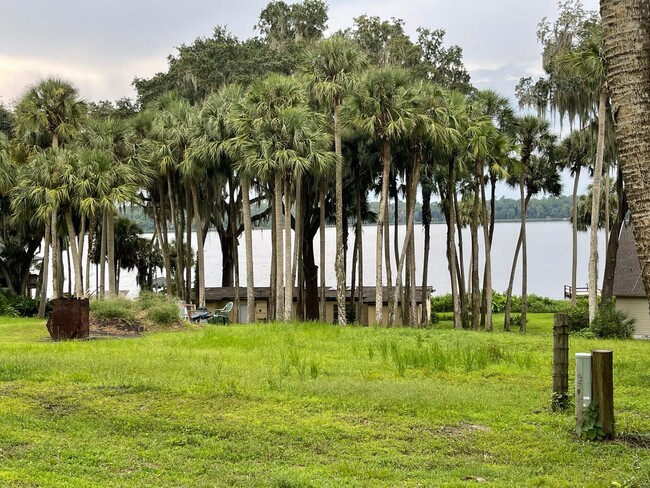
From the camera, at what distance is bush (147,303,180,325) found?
87.3 feet

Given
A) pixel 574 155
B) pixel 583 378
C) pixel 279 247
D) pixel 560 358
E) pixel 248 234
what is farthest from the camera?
pixel 574 155

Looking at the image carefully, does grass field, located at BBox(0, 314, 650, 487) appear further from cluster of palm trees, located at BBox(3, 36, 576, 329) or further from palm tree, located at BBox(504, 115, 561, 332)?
palm tree, located at BBox(504, 115, 561, 332)

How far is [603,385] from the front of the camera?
28.7 feet

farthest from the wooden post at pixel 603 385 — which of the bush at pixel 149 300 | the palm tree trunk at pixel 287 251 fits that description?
the palm tree trunk at pixel 287 251

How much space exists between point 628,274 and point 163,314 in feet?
72.6

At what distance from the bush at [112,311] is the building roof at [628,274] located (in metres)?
21.5

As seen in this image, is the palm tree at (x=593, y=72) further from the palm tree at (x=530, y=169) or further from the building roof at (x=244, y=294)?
the building roof at (x=244, y=294)

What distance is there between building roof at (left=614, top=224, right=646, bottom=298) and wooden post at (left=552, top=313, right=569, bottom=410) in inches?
1020

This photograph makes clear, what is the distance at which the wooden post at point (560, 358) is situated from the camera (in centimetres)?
1057

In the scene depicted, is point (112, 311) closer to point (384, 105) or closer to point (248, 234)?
point (248, 234)

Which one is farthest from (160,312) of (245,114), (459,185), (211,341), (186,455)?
(459,185)

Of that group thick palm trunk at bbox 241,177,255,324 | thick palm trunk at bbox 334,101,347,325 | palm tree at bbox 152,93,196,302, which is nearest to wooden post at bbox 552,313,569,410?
thick palm trunk at bbox 334,101,347,325

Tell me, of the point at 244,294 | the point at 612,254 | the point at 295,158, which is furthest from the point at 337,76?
the point at 244,294

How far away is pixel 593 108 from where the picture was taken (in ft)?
111
